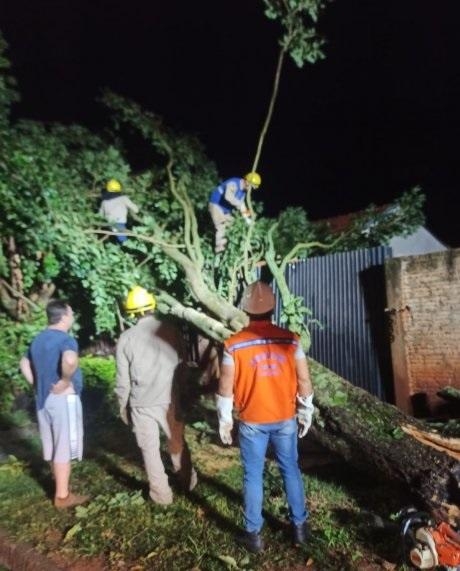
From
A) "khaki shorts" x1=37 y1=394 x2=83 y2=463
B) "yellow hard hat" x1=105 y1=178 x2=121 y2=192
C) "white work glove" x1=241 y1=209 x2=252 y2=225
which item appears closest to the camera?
"khaki shorts" x1=37 y1=394 x2=83 y2=463

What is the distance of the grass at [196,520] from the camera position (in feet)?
9.93

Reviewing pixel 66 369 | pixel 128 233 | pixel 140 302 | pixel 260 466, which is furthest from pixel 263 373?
pixel 128 233

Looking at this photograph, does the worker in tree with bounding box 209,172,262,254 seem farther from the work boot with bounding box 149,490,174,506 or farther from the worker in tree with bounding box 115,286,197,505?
the work boot with bounding box 149,490,174,506

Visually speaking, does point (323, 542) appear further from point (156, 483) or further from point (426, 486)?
point (156, 483)

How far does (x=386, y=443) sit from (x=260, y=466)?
1.06 meters

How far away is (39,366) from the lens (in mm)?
Answer: 3977

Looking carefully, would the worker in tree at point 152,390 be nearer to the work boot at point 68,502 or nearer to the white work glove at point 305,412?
the work boot at point 68,502

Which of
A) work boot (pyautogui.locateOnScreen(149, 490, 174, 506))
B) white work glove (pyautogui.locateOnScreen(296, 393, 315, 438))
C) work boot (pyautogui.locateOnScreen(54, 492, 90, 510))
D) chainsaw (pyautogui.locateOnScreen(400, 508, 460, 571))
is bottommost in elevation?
work boot (pyautogui.locateOnScreen(54, 492, 90, 510))

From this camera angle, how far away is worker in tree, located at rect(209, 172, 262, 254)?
24.0 ft

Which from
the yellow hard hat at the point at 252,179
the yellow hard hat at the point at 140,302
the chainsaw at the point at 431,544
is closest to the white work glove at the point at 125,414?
the yellow hard hat at the point at 140,302

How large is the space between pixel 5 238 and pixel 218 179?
3977 mm

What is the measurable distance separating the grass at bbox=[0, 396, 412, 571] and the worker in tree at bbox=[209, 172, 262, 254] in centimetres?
354

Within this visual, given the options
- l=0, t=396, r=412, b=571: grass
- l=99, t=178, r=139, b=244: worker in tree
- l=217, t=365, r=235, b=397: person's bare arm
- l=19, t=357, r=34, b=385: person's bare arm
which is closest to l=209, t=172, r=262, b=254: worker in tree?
l=99, t=178, r=139, b=244: worker in tree

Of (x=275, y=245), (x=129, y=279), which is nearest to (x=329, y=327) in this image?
(x=275, y=245)
